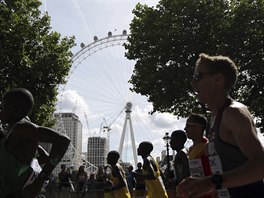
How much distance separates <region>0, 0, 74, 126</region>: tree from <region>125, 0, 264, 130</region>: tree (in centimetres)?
495

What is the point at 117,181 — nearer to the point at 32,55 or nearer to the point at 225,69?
the point at 225,69

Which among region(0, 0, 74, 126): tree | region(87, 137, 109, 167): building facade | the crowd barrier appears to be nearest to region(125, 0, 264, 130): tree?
region(0, 0, 74, 126): tree

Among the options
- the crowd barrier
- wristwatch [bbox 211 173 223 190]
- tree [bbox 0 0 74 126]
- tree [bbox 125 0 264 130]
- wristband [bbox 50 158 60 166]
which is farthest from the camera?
tree [bbox 125 0 264 130]

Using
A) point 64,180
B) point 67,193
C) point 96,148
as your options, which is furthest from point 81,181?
point 96,148

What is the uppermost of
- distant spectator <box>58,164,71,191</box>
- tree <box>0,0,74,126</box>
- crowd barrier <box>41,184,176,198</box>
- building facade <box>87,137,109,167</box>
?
building facade <box>87,137,109,167</box>

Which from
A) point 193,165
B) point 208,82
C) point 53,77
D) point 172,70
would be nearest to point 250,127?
point 208,82

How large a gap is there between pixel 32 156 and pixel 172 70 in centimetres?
2174

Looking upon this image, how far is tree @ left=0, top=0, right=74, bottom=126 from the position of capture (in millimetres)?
21234

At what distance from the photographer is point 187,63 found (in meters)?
24.9

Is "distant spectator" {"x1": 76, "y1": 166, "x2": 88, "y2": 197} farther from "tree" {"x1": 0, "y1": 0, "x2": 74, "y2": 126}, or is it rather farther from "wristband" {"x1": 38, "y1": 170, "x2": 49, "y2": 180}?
"wristband" {"x1": 38, "y1": 170, "x2": 49, "y2": 180}

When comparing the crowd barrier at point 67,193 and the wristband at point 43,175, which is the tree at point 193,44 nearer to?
the crowd barrier at point 67,193

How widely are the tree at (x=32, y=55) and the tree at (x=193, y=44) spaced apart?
4.95 m

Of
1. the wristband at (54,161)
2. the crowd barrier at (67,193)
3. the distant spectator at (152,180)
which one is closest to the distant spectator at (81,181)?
the crowd barrier at (67,193)

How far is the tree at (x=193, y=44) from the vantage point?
2439 centimetres
